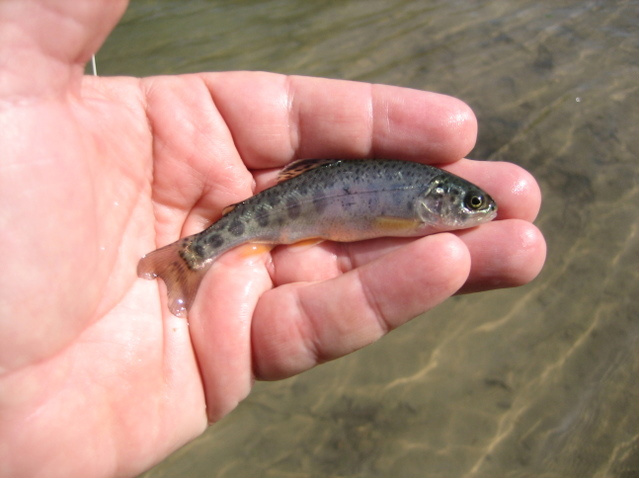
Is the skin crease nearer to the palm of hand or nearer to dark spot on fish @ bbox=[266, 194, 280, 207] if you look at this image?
the palm of hand

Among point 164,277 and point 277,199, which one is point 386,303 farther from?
point 164,277

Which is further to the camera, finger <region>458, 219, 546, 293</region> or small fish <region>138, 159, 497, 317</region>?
small fish <region>138, 159, 497, 317</region>

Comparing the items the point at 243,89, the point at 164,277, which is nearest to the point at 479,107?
the point at 243,89

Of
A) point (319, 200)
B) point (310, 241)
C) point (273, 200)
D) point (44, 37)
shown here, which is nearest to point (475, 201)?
point (319, 200)

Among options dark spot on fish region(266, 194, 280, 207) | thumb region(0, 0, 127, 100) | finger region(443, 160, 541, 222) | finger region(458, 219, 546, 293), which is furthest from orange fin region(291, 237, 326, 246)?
thumb region(0, 0, 127, 100)

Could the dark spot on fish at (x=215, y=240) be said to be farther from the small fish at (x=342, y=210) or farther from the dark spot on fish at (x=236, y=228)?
the dark spot on fish at (x=236, y=228)

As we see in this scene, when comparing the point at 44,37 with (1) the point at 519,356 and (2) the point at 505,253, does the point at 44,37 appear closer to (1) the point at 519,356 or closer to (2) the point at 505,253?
(2) the point at 505,253

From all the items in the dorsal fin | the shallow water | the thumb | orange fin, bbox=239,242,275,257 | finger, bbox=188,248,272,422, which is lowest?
the shallow water
